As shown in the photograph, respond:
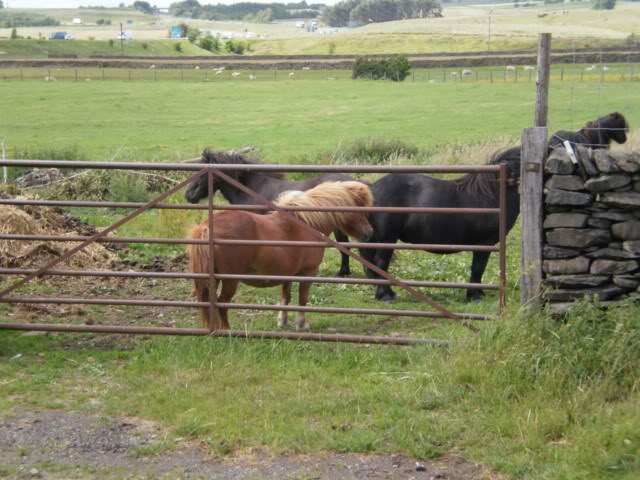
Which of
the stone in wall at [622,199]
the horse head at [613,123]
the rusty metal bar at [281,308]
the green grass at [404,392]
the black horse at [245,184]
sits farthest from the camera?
the horse head at [613,123]

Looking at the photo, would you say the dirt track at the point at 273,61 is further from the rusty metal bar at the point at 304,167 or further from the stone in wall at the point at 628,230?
the stone in wall at the point at 628,230

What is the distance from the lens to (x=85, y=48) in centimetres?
10350

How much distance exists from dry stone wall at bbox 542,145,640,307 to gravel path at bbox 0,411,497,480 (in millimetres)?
1971

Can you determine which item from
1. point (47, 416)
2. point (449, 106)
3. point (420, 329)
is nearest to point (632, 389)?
point (420, 329)

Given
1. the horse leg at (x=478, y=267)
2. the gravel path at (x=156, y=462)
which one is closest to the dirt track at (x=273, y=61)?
the horse leg at (x=478, y=267)

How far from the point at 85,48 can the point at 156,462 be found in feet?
343

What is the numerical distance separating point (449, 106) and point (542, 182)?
144ft

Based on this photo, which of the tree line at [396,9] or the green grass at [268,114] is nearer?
the green grass at [268,114]

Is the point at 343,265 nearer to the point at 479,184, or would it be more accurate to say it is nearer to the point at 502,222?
the point at 479,184

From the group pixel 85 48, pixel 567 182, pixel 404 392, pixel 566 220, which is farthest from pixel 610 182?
pixel 85 48

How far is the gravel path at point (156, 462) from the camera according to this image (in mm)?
5133

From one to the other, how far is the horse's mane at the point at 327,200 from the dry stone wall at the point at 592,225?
203 cm

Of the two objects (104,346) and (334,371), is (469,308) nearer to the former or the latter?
(334,371)

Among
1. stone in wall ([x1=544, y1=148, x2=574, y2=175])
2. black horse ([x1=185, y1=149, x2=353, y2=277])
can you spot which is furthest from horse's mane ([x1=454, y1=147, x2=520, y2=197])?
stone in wall ([x1=544, y1=148, x2=574, y2=175])
